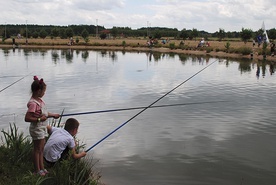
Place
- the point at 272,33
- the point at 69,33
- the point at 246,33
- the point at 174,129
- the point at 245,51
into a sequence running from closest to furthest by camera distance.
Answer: the point at 174,129 < the point at 245,51 < the point at 246,33 < the point at 272,33 < the point at 69,33

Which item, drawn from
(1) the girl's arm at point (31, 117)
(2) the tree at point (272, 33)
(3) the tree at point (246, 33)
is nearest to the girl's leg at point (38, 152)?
(1) the girl's arm at point (31, 117)

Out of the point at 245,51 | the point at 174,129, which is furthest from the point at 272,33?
the point at 174,129

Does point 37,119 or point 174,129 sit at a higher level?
point 37,119

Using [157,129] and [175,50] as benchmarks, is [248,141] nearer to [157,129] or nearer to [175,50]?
[157,129]

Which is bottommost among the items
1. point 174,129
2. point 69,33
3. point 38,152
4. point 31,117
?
point 174,129

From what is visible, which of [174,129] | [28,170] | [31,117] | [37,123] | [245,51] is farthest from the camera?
[245,51]

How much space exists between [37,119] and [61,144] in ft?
1.65

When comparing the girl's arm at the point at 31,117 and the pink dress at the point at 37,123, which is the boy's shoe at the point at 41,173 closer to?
the pink dress at the point at 37,123

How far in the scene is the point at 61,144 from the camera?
5082 mm

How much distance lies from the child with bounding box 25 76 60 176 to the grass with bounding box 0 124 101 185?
18 centimetres

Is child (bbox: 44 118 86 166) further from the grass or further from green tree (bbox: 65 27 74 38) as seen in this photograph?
green tree (bbox: 65 27 74 38)

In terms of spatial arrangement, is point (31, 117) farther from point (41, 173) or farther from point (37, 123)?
point (41, 173)

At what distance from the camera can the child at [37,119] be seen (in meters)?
4.91

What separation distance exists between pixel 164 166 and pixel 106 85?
34.8ft
